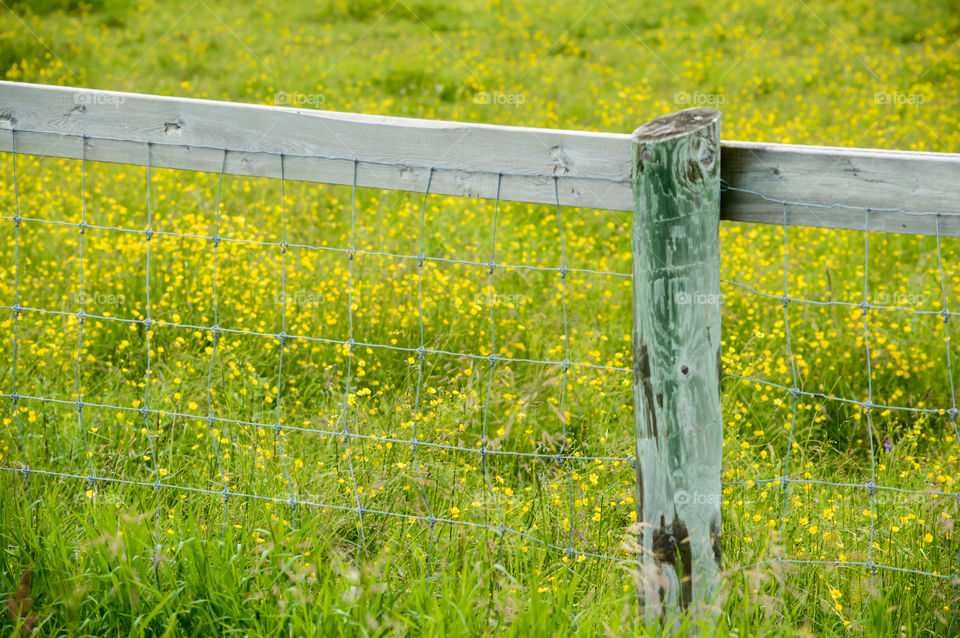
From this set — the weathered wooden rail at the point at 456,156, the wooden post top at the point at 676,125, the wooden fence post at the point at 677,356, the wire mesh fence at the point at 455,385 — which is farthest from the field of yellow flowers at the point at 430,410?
the wooden post top at the point at 676,125

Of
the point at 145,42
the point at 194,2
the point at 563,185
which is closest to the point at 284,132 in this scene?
the point at 563,185

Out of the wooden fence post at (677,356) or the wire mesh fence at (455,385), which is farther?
the wire mesh fence at (455,385)

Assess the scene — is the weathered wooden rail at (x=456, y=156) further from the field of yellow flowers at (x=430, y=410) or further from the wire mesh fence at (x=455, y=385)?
the field of yellow flowers at (x=430, y=410)

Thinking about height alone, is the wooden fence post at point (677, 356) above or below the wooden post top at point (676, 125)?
below

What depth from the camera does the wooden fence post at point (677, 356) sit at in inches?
88.6

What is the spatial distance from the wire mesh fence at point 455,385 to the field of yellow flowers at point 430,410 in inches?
0.8

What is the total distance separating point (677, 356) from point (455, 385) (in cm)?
171

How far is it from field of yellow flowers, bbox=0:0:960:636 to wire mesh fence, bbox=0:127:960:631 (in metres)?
0.02

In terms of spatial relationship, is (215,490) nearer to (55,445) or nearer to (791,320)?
(55,445)

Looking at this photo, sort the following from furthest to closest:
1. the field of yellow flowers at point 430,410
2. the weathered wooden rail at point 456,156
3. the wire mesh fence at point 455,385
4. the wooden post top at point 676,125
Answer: the wire mesh fence at point 455,385, the field of yellow flowers at point 430,410, the weathered wooden rail at point 456,156, the wooden post top at point 676,125

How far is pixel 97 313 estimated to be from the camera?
4613mm

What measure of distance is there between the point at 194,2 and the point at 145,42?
7.08 ft

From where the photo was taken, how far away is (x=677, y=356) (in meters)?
2.33

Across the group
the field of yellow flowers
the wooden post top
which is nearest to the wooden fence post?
the wooden post top
